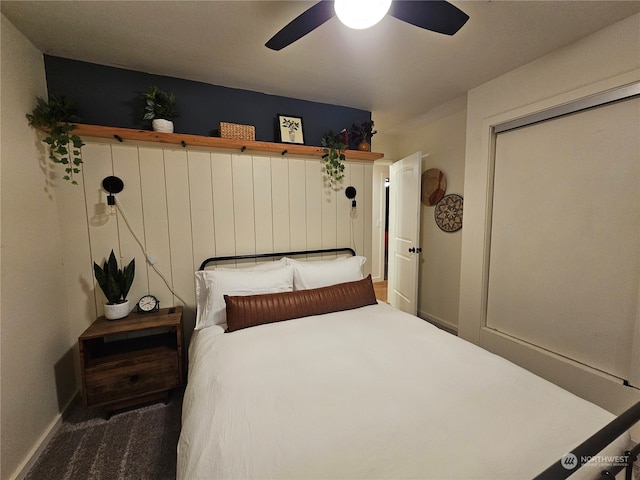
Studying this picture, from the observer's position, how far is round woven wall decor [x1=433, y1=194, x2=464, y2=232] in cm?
296

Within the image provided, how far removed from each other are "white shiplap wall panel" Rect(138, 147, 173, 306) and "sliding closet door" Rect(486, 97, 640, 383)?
285 cm

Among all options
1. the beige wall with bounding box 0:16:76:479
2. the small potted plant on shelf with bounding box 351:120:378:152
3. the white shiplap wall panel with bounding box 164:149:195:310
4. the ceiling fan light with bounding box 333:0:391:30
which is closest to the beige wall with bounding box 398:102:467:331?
the small potted plant on shelf with bounding box 351:120:378:152

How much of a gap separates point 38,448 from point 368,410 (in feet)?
6.48

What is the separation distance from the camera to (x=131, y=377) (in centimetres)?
178

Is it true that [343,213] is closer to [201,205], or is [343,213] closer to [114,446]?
[201,205]

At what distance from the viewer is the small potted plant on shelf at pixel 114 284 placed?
1.88 metres

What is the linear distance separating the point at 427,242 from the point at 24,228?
3.63 meters

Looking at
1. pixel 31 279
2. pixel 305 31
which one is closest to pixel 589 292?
pixel 305 31

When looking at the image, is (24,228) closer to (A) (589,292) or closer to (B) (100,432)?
(B) (100,432)

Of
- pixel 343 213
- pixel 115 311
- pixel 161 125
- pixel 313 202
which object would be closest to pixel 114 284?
pixel 115 311

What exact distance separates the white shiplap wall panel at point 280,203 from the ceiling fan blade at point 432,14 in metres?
1.50

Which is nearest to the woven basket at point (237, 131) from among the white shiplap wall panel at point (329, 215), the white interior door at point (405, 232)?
the white shiplap wall panel at point (329, 215)

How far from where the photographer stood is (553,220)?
2.01 meters

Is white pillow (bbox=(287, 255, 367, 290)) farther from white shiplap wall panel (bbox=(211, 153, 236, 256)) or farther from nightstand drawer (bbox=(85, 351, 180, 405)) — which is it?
nightstand drawer (bbox=(85, 351, 180, 405))
